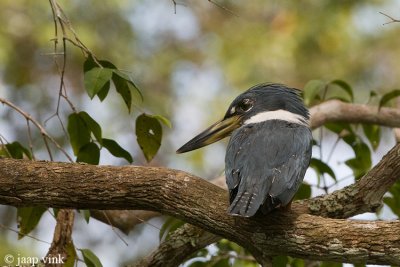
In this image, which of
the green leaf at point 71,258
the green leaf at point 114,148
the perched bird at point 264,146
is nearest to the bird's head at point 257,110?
the perched bird at point 264,146

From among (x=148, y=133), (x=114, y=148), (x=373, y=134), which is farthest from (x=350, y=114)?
(x=114, y=148)

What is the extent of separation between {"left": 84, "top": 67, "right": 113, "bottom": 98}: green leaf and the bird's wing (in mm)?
558

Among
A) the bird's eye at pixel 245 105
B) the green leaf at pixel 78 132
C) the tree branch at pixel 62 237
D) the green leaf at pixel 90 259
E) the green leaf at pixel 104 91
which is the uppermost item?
the bird's eye at pixel 245 105

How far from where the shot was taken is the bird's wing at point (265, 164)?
2.76m

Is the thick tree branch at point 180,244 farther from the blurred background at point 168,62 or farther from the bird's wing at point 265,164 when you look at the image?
the blurred background at point 168,62

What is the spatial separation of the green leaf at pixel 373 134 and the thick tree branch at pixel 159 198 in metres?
1.31

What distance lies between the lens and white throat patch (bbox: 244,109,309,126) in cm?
331

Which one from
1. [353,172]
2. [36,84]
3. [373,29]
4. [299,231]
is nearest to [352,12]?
[373,29]

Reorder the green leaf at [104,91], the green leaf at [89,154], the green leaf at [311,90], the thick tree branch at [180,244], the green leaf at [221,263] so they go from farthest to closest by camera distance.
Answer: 1. the green leaf at [311,90]
2. the green leaf at [221,263]
3. the green leaf at [89,154]
4. the thick tree branch at [180,244]
5. the green leaf at [104,91]

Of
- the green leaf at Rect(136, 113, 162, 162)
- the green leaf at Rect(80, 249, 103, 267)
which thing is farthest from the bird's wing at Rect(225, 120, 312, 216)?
the green leaf at Rect(80, 249, 103, 267)

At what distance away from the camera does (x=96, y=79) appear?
298 cm

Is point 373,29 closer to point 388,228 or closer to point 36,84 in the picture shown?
point 36,84

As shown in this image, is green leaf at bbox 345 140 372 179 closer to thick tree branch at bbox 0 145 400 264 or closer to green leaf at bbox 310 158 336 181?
green leaf at bbox 310 158 336 181

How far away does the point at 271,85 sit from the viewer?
3.53 meters
